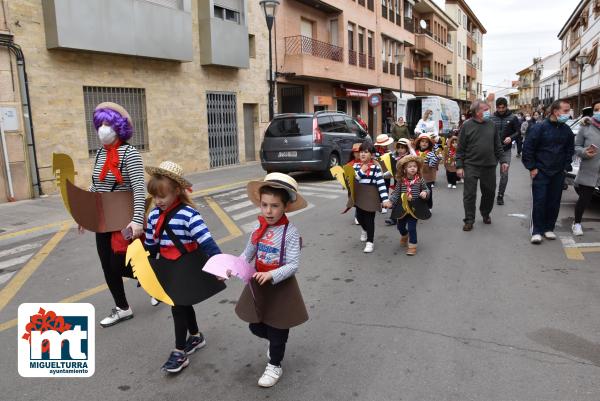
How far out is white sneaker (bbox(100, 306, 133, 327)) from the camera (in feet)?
13.5

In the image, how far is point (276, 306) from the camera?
10.2 feet

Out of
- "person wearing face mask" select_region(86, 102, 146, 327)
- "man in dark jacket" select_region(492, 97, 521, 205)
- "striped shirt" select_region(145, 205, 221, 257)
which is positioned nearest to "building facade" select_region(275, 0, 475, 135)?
"man in dark jacket" select_region(492, 97, 521, 205)

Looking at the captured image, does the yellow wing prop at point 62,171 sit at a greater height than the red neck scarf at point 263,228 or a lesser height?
greater

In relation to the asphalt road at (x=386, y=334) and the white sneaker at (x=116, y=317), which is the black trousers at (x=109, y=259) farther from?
the asphalt road at (x=386, y=334)

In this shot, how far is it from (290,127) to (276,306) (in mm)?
10413

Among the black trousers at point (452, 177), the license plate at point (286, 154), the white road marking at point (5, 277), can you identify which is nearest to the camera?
the white road marking at point (5, 277)

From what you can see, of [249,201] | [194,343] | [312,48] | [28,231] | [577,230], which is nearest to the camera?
[194,343]

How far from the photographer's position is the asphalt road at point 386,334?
309 cm

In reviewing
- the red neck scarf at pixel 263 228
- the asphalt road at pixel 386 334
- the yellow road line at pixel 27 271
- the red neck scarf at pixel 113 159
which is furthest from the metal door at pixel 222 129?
the red neck scarf at pixel 263 228

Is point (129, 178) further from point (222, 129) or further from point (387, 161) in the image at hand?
point (222, 129)

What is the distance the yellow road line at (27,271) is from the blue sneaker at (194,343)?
7.39 feet

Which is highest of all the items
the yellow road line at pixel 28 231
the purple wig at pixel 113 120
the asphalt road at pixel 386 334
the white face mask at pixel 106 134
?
the purple wig at pixel 113 120

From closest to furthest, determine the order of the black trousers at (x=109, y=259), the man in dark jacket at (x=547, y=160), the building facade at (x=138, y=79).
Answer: the black trousers at (x=109, y=259), the man in dark jacket at (x=547, y=160), the building facade at (x=138, y=79)

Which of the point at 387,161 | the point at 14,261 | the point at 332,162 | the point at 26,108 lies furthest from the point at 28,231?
the point at 332,162
